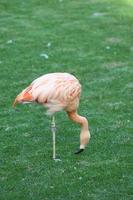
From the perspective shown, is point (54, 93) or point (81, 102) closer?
point (54, 93)

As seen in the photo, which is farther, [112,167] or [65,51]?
[65,51]

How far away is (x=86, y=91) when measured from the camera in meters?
8.82

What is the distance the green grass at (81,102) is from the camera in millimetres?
5957

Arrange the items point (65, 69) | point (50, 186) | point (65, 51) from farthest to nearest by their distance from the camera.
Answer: point (65, 51) < point (65, 69) < point (50, 186)

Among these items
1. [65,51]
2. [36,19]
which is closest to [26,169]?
[65,51]

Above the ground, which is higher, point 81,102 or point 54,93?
point 54,93

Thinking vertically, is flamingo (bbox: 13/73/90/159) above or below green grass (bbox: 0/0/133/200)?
above

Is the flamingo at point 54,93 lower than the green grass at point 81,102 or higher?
higher

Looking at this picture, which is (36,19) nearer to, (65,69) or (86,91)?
(65,69)

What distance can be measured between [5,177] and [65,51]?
5152 millimetres

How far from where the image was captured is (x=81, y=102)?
8359 mm

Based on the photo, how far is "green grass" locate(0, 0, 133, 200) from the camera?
5.96m

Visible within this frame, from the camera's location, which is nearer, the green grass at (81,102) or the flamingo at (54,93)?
the green grass at (81,102)

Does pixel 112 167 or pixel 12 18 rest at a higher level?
pixel 112 167
